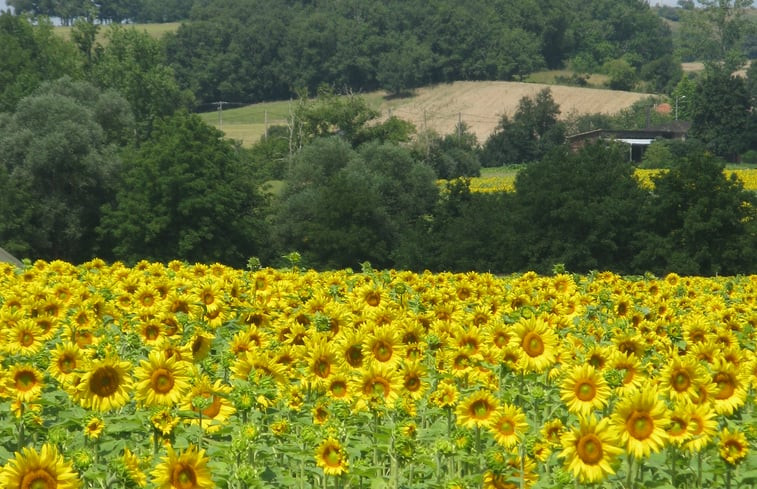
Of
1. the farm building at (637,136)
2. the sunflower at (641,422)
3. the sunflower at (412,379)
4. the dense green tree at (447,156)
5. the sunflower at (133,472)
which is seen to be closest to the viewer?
the sunflower at (133,472)

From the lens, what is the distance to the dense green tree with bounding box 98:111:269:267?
65.2 m

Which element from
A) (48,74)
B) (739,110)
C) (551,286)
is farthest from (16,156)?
(739,110)

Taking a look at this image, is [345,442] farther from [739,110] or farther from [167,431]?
[739,110]

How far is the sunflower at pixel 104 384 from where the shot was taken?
23.5 feet

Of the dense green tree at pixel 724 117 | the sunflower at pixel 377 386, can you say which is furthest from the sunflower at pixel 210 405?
the dense green tree at pixel 724 117

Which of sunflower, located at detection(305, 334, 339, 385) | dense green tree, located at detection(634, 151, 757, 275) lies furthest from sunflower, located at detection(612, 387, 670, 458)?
dense green tree, located at detection(634, 151, 757, 275)

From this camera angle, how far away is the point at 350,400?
25.3 ft

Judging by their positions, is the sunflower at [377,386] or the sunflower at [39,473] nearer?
the sunflower at [39,473]

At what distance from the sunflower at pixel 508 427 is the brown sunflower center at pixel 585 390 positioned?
375 mm

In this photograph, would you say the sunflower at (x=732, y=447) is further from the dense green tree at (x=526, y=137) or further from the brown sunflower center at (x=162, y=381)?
the dense green tree at (x=526, y=137)

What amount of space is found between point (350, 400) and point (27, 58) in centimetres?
10296

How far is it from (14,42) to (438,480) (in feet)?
352

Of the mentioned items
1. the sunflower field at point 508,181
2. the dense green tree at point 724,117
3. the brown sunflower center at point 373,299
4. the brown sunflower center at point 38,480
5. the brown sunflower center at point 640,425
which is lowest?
the sunflower field at point 508,181

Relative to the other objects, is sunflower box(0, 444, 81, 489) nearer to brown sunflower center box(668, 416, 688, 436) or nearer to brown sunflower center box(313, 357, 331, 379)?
brown sunflower center box(313, 357, 331, 379)
